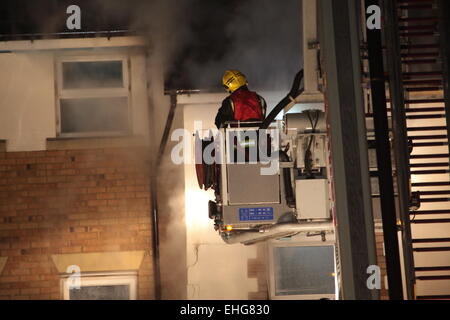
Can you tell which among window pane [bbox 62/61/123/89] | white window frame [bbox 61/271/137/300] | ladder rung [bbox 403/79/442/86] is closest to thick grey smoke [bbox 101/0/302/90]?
window pane [bbox 62/61/123/89]

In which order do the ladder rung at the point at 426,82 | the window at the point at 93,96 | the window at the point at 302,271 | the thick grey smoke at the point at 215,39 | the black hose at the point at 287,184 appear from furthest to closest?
the thick grey smoke at the point at 215,39
the window at the point at 93,96
the window at the point at 302,271
the black hose at the point at 287,184
the ladder rung at the point at 426,82

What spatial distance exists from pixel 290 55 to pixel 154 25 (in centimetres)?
188

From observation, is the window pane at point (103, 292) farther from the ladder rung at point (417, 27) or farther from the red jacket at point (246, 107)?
the ladder rung at point (417, 27)

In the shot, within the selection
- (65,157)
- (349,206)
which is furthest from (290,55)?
(349,206)

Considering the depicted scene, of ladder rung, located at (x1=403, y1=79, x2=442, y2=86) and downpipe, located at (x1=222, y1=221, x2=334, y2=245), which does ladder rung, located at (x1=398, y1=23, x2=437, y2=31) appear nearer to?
ladder rung, located at (x1=403, y1=79, x2=442, y2=86)

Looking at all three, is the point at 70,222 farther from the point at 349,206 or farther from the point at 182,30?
the point at 349,206

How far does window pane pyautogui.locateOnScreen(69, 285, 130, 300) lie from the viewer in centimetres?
1108

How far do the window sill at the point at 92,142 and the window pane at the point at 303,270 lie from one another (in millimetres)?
2344

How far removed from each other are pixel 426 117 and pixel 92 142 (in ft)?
15.3

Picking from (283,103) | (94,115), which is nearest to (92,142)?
(94,115)

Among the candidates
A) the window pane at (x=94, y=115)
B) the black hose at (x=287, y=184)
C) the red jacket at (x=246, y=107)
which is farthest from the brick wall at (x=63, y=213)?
the black hose at (x=287, y=184)

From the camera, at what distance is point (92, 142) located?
1121 cm

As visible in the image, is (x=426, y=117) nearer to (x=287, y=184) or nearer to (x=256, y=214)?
(x=287, y=184)

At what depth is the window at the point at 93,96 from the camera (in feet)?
37.3
